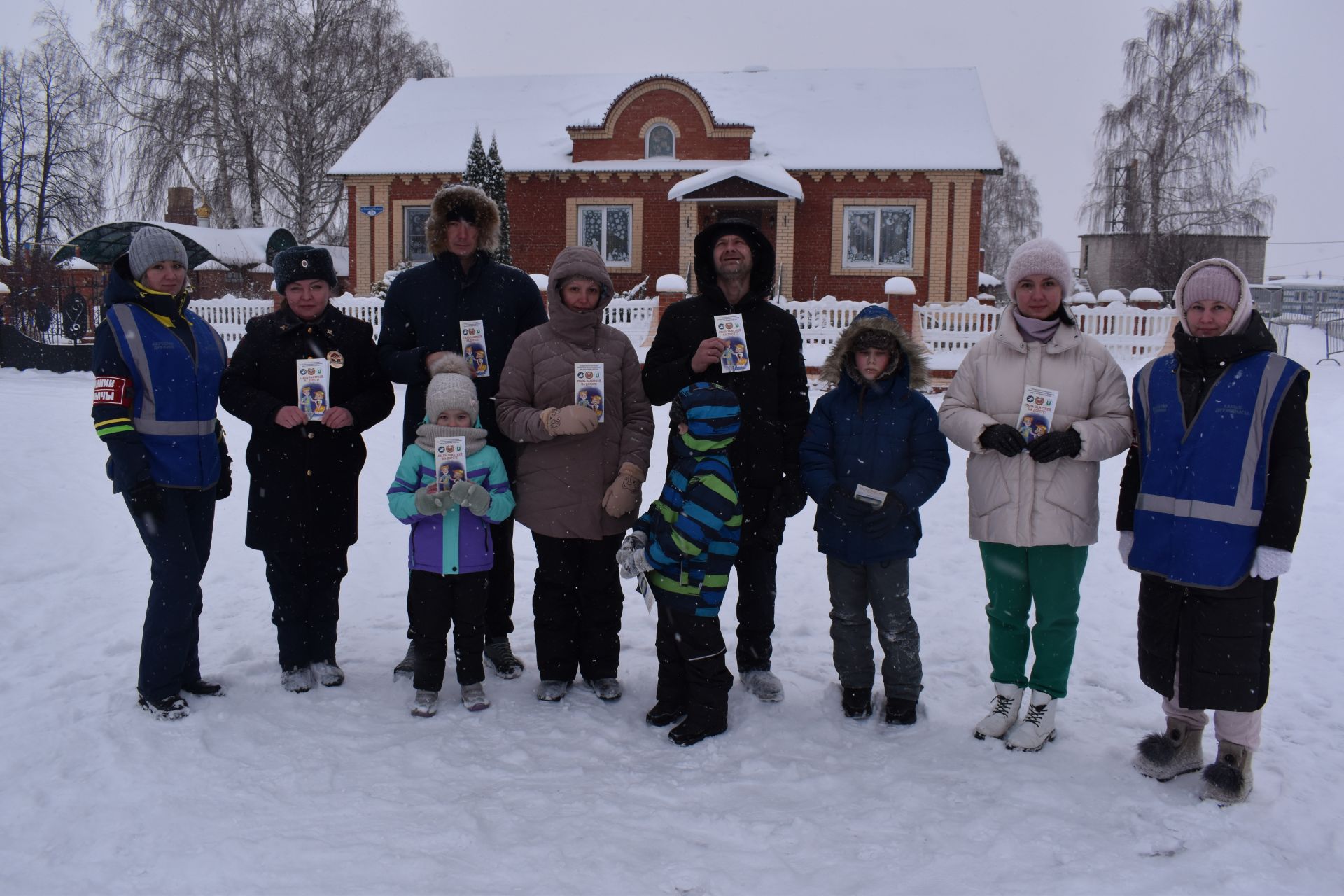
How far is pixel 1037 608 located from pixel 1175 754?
2.32ft

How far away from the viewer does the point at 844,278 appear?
21000 mm

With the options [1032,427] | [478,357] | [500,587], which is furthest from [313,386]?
[1032,427]

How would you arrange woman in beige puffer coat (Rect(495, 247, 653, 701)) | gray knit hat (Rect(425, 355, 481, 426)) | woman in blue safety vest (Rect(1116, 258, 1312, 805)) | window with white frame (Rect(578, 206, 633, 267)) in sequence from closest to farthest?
woman in blue safety vest (Rect(1116, 258, 1312, 805))
gray knit hat (Rect(425, 355, 481, 426))
woman in beige puffer coat (Rect(495, 247, 653, 701))
window with white frame (Rect(578, 206, 633, 267))

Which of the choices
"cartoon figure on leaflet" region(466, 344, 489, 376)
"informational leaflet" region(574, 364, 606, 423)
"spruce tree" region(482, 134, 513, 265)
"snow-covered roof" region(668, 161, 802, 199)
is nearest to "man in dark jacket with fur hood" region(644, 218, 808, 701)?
"informational leaflet" region(574, 364, 606, 423)

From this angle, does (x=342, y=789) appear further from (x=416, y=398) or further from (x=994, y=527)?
(x=994, y=527)

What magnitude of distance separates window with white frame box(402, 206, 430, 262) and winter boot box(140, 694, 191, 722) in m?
19.6

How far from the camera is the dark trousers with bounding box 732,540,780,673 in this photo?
4.36 metres

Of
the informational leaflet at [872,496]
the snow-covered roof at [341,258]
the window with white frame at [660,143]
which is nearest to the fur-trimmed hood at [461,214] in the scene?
the informational leaflet at [872,496]

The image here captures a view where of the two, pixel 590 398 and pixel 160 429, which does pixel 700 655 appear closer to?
pixel 590 398

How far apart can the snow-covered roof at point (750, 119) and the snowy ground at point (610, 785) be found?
17.0 metres

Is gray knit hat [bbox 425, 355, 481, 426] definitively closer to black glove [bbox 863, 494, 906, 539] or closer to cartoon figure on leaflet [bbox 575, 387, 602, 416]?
cartoon figure on leaflet [bbox 575, 387, 602, 416]

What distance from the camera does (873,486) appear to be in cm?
400

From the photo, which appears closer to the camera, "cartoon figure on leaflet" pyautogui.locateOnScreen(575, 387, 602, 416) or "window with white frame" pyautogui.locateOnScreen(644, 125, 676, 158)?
"cartoon figure on leaflet" pyautogui.locateOnScreen(575, 387, 602, 416)

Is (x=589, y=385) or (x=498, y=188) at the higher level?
(x=498, y=188)
